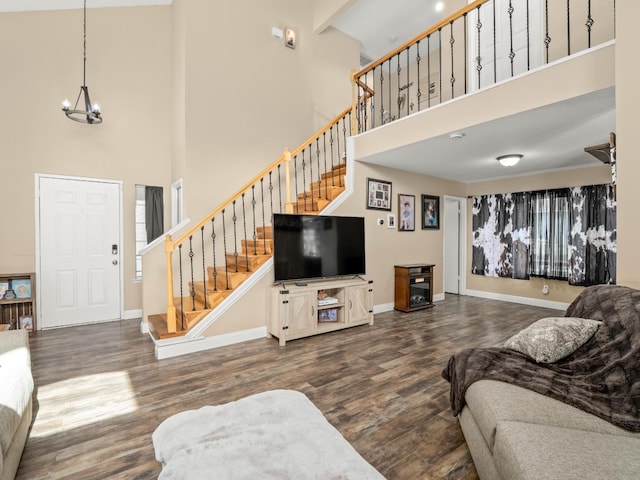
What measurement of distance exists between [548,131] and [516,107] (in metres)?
0.82

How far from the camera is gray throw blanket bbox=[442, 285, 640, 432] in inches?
57.6

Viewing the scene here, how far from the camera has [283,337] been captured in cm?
359

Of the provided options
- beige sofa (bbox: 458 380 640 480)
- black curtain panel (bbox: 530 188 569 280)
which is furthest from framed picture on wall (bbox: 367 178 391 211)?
beige sofa (bbox: 458 380 640 480)

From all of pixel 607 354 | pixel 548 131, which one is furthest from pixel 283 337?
pixel 548 131

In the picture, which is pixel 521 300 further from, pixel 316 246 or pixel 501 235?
pixel 316 246

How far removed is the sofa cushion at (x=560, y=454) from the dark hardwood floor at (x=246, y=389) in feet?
1.80

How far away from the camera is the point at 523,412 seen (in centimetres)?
143

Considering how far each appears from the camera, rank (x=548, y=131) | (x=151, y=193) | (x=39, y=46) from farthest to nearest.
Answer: (x=151, y=193)
(x=39, y=46)
(x=548, y=131)

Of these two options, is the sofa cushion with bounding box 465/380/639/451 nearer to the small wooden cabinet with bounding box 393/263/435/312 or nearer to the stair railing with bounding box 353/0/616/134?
the stair railing with bounding box 353/0/616/134

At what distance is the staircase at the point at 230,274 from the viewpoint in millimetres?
3533

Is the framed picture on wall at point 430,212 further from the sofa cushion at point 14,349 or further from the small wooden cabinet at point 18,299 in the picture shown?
the small wooden cabinet at point 18,299

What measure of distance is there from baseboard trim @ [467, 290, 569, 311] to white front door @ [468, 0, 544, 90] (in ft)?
12.0

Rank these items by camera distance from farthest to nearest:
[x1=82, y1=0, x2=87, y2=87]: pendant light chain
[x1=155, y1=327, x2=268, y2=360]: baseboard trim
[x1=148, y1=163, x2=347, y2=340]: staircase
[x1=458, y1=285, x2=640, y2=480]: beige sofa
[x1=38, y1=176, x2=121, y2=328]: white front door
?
[x1=82, y1=0, x2=87, y2=87]: pendant light chain, [x1=38, y1=176, x2=121, y2=328]: white front door, [x1=148, y1=163, x2=347, y2=340]: staircase, [x1=155, y1=327, x2=268, y2=360]: baseboard trim, [x1=458, y1=285, x2=640, y2=480]: beige sofa

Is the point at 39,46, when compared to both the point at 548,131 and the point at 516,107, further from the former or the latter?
the point at 548,131
